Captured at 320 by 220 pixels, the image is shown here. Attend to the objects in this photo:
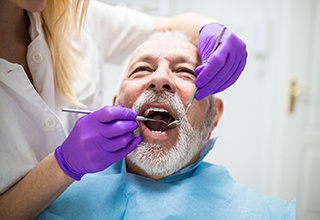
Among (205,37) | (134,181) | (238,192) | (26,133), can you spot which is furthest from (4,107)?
(238,192)

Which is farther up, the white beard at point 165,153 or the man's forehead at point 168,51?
the man's forehead at point 168,51

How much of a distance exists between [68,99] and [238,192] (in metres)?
0.67

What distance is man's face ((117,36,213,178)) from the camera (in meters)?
1.02

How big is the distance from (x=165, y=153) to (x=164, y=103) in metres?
0.16

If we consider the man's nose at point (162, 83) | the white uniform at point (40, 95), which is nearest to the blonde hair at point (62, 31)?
the white uniform at point (40, 95)

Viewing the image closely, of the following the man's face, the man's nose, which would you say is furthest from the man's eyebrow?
the man's nose

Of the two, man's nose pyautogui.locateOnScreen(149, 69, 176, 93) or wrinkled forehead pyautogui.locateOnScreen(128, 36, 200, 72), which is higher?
wrinkled forehead pyautogui.locateOnScreen(128, 36, 200, 72)

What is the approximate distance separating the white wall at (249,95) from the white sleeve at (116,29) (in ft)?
2.59

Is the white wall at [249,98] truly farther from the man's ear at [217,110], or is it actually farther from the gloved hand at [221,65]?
the gloved hand at [221,65]

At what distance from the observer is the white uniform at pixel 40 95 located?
35.6 inches

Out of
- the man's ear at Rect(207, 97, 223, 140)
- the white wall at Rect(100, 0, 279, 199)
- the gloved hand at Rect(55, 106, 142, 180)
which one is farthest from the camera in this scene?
the white wall at Rect(100, 0, 279, 199)

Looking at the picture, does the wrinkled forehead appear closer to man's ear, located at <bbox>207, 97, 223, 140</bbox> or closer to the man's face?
the man's face

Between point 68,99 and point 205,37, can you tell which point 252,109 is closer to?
point 205,37

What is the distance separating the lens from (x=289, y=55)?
7.32 ft
